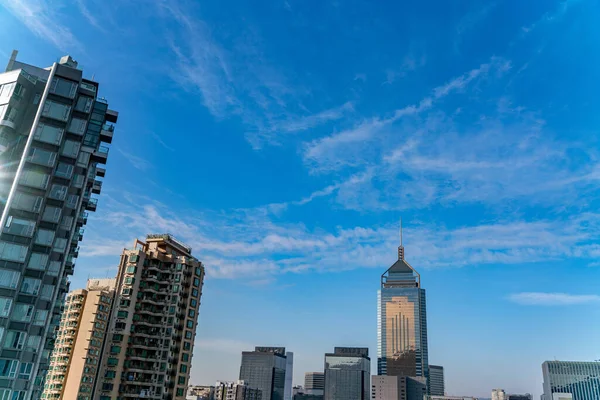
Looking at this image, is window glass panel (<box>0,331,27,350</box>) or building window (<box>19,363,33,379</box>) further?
building window (<box>19,363,33,379</box>)

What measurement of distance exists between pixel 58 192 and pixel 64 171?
113 inches

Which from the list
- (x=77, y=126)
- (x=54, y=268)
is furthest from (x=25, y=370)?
(x=77, y=126)

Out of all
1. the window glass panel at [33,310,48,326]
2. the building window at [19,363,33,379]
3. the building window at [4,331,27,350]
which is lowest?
the building window at [19,363,33,379]

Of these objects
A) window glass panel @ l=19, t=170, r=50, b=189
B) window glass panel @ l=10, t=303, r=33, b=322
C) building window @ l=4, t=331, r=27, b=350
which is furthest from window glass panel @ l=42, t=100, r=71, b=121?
building window @ l=4, t=331, r=27, b=350

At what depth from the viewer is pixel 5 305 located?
48.4 m

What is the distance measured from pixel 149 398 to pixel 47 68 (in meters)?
Answer: 67.4

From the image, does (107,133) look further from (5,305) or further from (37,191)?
(5,305)

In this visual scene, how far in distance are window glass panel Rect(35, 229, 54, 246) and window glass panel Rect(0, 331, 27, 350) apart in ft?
33.8

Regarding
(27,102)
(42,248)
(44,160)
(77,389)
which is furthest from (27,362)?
(77,389)

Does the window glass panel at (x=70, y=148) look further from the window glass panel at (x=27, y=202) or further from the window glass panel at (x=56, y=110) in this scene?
the window glass panel at (x=27, y=202)

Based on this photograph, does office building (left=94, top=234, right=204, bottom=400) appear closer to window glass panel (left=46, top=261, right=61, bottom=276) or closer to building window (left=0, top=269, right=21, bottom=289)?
window glass panel (left=46, top=261, right=61, bottom=276)

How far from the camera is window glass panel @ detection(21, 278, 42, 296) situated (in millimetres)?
50750

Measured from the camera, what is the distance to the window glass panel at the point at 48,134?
55550 mm

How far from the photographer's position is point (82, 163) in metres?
59.3
